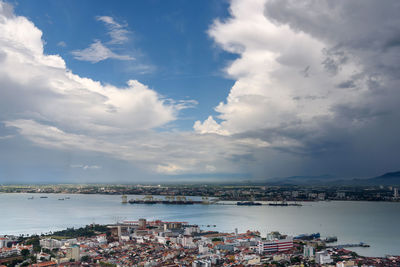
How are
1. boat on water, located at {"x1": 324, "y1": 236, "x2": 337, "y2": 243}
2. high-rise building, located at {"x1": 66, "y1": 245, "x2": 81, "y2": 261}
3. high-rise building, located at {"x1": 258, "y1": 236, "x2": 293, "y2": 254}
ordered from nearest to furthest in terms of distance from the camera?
high-rise building, located at {"x1": 66, "y1": 245, "x2": 81, "y2": 261} < high-rise building, located at {"x1": 258, "y1": 236, "x2": 293, "y2": 254} < boat on water, located at {"x1": 324, "y1": 236, "x2": 337, "y2": 243}

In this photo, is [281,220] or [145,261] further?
[281,220]

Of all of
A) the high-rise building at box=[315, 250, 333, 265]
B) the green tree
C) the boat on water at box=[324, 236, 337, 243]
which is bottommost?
the boat on water at box=[324, 236, 337, 243]

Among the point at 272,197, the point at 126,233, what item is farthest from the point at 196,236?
the point at 272,197

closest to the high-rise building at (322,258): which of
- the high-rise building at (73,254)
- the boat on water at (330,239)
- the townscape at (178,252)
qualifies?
the townscape at (178,252)

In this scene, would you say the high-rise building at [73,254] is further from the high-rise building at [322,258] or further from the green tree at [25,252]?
the high-rise building at [322,258]

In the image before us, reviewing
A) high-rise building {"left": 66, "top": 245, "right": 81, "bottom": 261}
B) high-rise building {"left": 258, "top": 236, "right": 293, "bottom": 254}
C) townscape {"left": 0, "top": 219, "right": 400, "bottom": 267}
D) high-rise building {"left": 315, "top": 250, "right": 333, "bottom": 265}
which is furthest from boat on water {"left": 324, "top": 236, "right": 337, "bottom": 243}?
high-rise building {"left": 66, "top": 245, "right": 81, "bottom": 261}

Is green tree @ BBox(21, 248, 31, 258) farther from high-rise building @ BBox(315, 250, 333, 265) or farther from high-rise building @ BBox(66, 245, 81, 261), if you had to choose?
high-rise building @ BBox(315, 250, 333, 265)

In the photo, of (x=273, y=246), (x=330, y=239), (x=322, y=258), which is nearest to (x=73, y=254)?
(x=273, y=246)

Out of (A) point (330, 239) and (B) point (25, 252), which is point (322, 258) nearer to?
(A) point (330, 239)

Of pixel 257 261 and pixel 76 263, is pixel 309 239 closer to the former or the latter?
pixel 257 261
